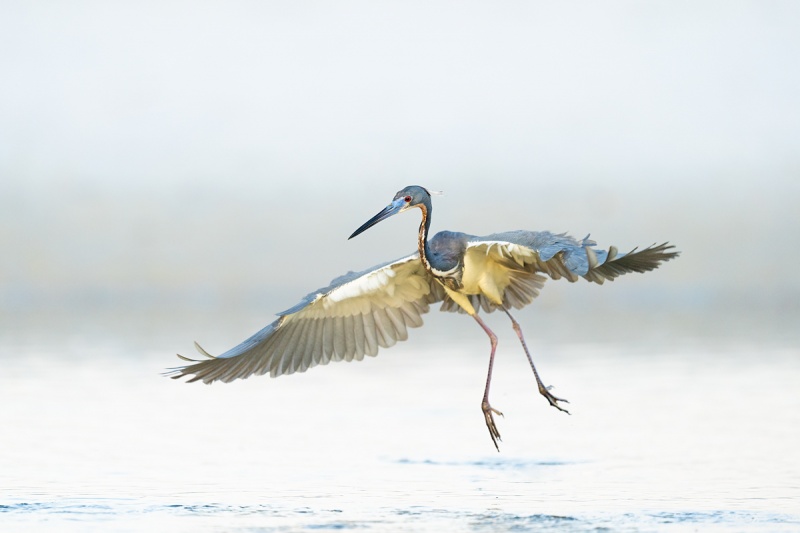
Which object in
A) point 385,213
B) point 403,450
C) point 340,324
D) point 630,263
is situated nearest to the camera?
point 630,263

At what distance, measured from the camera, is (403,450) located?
1583cm

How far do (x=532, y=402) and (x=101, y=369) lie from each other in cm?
867

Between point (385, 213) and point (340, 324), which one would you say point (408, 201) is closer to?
point (385, 213)

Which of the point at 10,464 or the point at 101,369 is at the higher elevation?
the point at 101,369

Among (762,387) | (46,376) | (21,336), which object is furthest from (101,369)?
(762,387)

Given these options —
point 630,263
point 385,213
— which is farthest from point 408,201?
point 630,263

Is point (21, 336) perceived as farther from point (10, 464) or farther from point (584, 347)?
point (10, 464)

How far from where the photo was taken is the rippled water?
12266 mm

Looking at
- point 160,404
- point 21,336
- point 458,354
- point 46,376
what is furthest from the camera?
point 21,336

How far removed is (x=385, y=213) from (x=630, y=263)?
287cm

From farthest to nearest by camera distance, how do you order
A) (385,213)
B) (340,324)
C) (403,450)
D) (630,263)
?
(403,450) → (340,324) → (385,213) → (630,263)

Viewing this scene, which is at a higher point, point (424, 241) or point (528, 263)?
point (424, 241)

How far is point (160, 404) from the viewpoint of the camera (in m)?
19.9

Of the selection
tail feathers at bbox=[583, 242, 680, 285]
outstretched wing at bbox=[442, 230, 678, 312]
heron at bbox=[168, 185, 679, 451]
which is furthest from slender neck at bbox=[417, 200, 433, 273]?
tail feathers at bbox=[583, 242, 680, 285]
